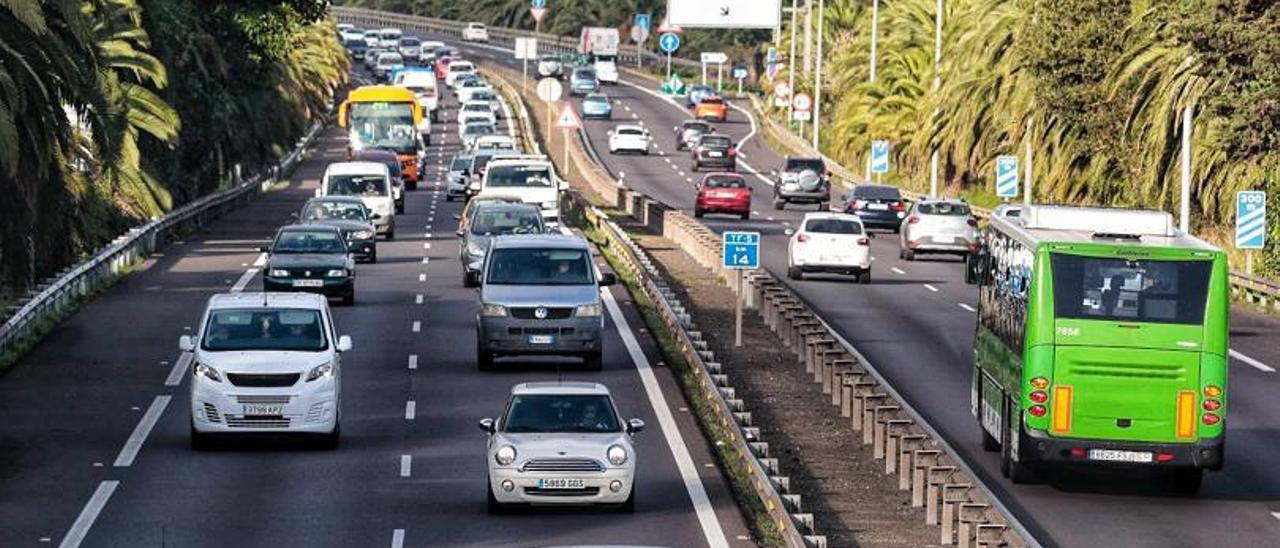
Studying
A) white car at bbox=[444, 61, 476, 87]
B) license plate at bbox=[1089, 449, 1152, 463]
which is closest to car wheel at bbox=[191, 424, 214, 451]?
license plate at bbox=[1089, 449, 1152, 463]

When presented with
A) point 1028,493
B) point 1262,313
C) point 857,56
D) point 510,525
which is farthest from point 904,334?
point 857,56

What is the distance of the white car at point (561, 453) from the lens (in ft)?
86.7

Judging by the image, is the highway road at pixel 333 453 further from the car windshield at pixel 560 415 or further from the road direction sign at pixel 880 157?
the road direction sign at pixel 880 157

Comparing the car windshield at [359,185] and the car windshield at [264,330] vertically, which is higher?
the car windshield at [264,330]

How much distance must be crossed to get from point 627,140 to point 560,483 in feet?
305

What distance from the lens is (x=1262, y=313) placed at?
52.8 meters

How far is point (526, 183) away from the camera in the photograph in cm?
6850

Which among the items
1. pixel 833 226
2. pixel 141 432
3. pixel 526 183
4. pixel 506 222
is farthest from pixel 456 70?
pixel 141 432

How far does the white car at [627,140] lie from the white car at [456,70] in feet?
144

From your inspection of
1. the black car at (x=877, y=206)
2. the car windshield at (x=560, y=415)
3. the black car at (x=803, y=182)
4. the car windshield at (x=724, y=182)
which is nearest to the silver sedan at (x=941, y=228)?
the black car at (x=877, y=206)

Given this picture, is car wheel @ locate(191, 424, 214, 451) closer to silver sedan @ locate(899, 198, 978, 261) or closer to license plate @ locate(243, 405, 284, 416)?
license plate @ locate(243, 405, 284, 416)

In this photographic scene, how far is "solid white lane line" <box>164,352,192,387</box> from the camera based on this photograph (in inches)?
1506

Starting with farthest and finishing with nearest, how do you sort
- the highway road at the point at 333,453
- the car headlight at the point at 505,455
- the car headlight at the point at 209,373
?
the car headlight at the point at 209,373, the car headlight at the point at 505,455, the highway road at the point at 333,453

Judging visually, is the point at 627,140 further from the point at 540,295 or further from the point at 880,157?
the point at 540,295
